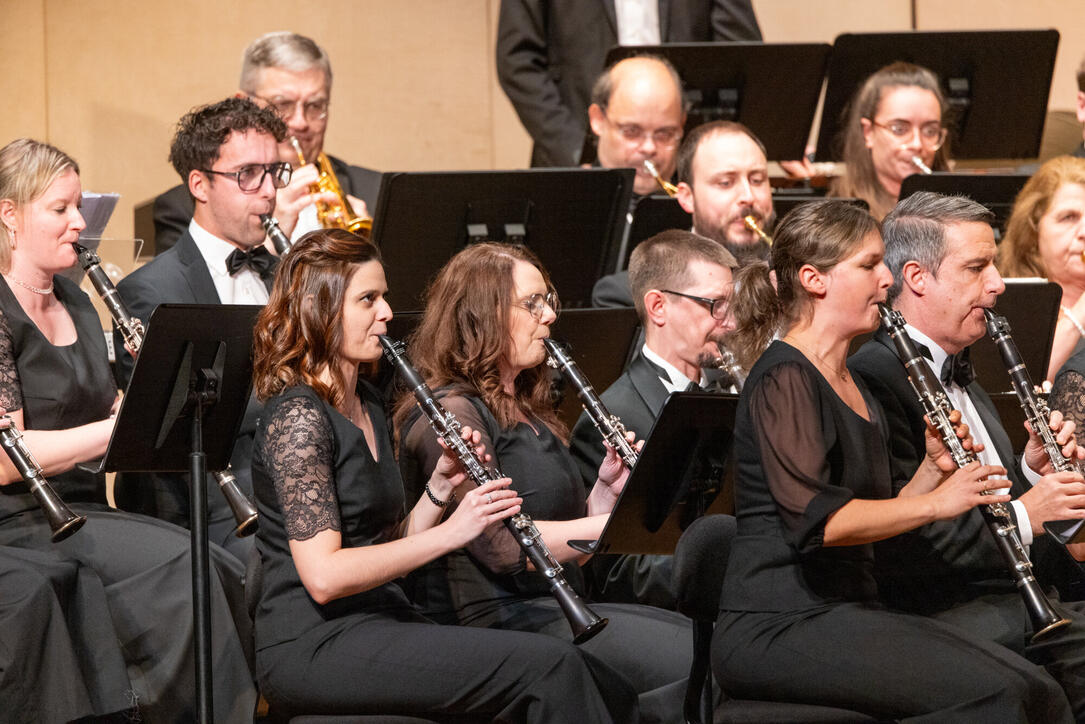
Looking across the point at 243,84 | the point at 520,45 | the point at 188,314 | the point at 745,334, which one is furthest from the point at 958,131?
the point at 188,314

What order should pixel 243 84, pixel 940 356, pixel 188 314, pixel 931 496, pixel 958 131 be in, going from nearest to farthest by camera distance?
1. pixel 931 496
2. pixel 188 314
3. pixel 940 356
4. pixel 243 84
5. pixel 958 131

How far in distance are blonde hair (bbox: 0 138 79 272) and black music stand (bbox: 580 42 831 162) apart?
6.54 ft

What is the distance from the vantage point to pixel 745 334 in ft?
10.7

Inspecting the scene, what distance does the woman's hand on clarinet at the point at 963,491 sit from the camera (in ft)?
7.61

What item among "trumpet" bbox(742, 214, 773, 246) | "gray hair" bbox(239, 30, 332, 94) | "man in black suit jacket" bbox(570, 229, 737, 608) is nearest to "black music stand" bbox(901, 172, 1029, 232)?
"trumpet" bbox(742, 214, 773, 246)

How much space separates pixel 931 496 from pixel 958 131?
285cm

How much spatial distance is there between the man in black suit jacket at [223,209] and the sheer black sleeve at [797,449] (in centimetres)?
170

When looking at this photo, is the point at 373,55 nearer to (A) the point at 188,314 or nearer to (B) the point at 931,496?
(A) the point at 188,314

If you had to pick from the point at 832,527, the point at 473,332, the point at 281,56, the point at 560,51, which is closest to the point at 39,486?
the point at 473,332

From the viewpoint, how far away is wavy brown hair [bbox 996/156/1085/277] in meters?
3.92

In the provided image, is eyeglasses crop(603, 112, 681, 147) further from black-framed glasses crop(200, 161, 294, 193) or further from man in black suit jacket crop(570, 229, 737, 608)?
black-framed glasses crop(200, 161, 294, 193)

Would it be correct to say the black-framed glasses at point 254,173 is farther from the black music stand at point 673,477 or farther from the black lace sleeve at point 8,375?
the black music stand at point 673,477

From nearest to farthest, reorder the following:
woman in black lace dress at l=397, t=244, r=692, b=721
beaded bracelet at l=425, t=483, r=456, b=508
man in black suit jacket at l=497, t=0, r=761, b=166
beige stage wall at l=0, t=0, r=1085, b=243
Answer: beaded bracelet at l=425, t=483, r=456, b=508, woman in black lace dress at l=397, t=244, r=692, b=721, man in black suit jacket at l=497, t=0, r=761, b=166, beige stage wall at l=0, t=0, r=1085, b=243

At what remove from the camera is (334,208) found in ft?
14.3
